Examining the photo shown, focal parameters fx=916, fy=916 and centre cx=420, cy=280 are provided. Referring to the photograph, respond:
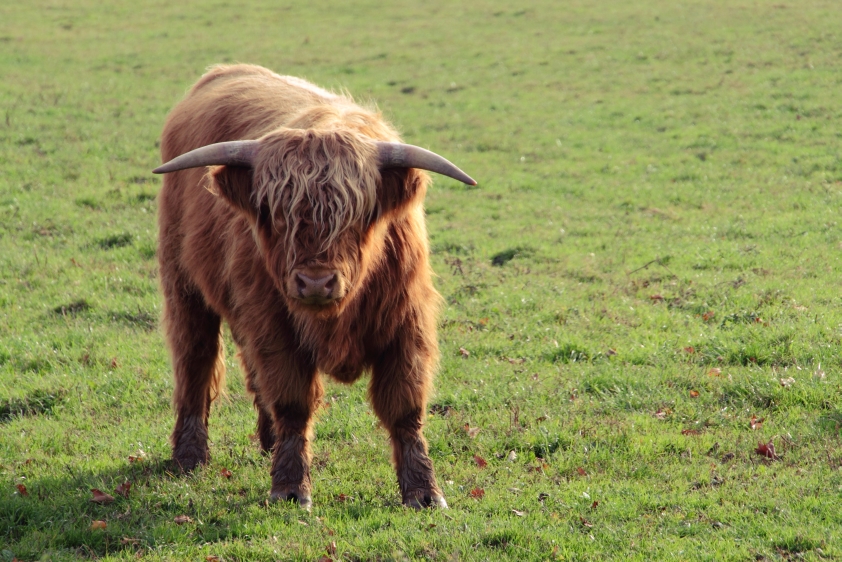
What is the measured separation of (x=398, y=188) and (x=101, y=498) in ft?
7.88

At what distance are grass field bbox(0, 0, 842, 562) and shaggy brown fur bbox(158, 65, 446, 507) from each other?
35 cm

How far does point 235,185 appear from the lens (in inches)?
185

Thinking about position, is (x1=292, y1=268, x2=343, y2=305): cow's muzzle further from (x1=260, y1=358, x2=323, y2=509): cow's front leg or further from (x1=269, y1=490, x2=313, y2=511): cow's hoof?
(x1=269, y1=490, x2=313, y2=511): cow's hoof

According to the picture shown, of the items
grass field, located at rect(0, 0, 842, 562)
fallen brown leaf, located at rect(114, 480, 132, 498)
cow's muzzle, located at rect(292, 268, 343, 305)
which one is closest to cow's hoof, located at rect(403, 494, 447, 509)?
grass field, located at rect(0, 0, 842, 562)

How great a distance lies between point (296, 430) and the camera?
509 cm

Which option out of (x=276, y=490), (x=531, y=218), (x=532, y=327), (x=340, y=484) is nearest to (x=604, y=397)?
(x=532, y=327)

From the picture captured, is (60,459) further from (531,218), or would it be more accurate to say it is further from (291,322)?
(531,218)

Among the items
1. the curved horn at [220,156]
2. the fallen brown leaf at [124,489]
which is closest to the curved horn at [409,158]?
the curved horn at [220,156]

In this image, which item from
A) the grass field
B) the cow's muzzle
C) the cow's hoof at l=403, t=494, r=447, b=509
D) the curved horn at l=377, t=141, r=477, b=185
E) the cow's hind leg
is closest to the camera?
the cow's muzzle

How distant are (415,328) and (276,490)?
3.86 ft

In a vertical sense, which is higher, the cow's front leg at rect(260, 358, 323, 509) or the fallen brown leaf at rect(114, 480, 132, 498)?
the cow's front leg at rect(260, 358, 323, 509)

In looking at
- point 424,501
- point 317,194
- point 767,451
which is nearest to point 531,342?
point 767,451

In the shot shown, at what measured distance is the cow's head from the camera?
14.6ft

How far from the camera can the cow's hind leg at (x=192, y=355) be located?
5887 mm
